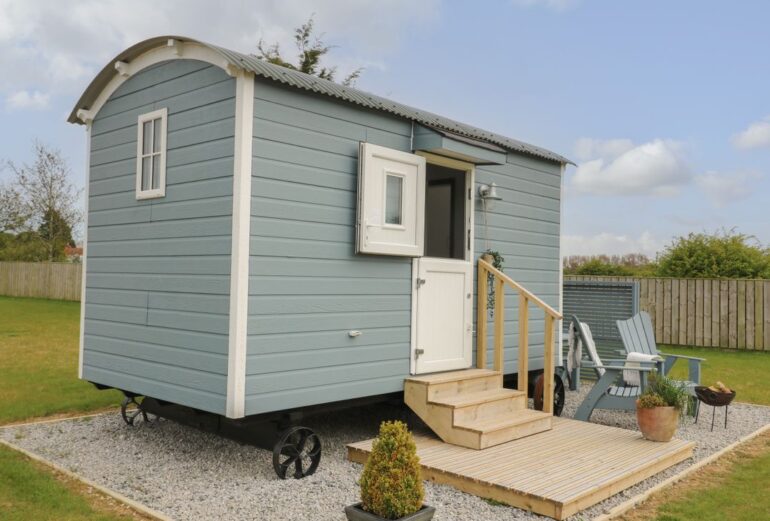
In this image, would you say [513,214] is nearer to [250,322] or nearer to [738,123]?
[250,322]

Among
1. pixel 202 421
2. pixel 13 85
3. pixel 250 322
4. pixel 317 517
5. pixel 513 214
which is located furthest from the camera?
pixel 13 85

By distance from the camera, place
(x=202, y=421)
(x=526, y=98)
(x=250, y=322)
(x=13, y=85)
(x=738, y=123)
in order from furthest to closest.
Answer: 1. (x=13, y=85)
2. (x=738, y=123)
3. (x=526, y=98)
4. (x=202, y=421)
5. (x=250, y=322)

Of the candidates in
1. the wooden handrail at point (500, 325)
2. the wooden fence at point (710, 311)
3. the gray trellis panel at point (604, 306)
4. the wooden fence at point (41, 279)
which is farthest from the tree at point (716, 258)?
the wooden fence at point (41, 279)

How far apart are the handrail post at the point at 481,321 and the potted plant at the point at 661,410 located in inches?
58.9

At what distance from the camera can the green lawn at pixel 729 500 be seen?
406 cm

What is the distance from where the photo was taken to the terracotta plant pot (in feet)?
17.6

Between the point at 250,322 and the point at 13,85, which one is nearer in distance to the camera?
the point at 250,322

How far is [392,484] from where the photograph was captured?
10.8 feet

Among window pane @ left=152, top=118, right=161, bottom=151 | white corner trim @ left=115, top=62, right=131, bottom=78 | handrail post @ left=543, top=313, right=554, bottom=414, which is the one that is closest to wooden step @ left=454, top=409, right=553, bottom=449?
handrail post @ left=543, top=313, right=554, bottom=414

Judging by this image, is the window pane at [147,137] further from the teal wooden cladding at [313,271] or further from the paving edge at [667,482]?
the paving edge at [667,482]

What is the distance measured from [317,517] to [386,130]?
3.12 m

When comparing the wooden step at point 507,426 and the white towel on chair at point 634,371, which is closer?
the wooden step at point 507,426

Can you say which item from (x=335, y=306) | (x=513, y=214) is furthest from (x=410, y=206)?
(x=513, y=214)

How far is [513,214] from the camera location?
694cm
